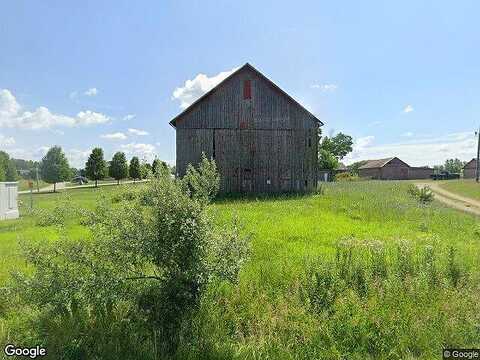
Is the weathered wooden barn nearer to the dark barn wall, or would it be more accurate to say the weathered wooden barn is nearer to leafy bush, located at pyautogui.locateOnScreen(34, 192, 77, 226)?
leafy bush, located at pyautogui.locateOnScreen(34, 192, 77, 226)

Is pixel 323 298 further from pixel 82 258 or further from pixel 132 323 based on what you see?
pixel 82 258

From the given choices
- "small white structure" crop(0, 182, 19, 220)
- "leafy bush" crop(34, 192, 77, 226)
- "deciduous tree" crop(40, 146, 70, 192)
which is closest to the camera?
"leafy bush" crop(34, 192, 77, 226)

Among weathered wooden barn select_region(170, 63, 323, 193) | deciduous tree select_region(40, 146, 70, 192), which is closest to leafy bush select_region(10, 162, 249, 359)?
weathered wooden barn select_region(170, 63, 323, 193)

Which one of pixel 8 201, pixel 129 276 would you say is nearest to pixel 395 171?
pixel 8 201

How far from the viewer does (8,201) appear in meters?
20.3

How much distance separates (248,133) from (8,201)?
15356mm

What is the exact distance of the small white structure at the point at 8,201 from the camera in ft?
64.8

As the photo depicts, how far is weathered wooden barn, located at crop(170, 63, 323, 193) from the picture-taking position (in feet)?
84.0

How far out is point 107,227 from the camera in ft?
17.8

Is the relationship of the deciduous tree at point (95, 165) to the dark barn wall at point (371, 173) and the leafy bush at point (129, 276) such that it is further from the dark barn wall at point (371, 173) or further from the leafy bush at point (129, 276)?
the dark barn wall at point (371, 173)

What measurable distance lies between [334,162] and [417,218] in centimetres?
6607

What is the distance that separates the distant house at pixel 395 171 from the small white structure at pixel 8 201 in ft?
255

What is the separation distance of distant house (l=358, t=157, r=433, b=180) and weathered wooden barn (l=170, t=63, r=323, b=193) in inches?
2522

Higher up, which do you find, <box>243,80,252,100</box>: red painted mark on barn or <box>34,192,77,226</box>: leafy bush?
<box>243,80,252,100</box>: red painted mark on barn
